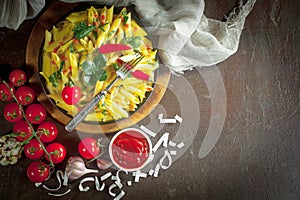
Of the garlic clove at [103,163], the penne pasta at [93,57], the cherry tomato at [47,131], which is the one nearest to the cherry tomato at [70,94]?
the penne pasta at [93,57]

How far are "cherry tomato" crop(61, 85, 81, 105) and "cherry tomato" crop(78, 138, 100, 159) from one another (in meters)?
0.15

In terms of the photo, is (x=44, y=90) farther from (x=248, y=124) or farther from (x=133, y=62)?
(x=248, y=124)

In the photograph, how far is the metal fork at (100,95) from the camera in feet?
4.20

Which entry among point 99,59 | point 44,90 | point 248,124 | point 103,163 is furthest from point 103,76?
point 248,124

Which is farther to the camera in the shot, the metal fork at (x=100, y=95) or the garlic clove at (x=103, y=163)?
the garlic clove at (x=103, y=163)

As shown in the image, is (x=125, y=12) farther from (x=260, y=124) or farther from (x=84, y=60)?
(x=260, y=124)

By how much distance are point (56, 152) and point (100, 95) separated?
233 mm

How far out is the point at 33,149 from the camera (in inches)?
53.2

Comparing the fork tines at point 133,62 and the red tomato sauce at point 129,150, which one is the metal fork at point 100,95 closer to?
the fork tines at point 133,62

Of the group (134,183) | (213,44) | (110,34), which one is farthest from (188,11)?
(134,183)

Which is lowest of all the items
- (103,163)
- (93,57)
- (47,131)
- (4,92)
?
(103,163)

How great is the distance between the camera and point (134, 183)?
1.45 meters

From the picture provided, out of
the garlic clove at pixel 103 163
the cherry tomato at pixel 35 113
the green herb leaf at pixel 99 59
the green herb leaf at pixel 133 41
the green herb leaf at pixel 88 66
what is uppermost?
the green herb leaf at pixel 133 41

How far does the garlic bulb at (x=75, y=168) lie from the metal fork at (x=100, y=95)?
129mm
